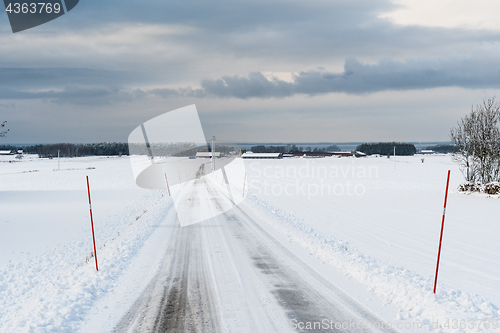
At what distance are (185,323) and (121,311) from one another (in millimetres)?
1172

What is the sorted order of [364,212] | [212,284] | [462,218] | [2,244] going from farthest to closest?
1. [364,212]
2. [462,218]
3. [2,244]
4. [212,284]

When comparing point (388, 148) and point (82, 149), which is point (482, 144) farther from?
point (82, 149)

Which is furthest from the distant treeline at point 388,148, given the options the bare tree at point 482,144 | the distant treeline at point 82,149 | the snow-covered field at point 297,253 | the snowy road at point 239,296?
the snowy road at point 239,296

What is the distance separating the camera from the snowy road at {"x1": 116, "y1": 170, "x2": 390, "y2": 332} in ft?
15.6

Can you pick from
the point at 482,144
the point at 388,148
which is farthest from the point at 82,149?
the point at 482,144

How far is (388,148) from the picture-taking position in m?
168

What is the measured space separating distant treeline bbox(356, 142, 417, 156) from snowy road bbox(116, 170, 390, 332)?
552ft

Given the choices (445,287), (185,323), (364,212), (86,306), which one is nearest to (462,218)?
(364,212)

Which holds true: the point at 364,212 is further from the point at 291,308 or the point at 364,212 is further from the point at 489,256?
the point at 291,308

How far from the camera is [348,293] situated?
19.4 ft

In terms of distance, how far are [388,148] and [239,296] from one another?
17723 cm

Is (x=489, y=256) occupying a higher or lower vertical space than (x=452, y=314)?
lower

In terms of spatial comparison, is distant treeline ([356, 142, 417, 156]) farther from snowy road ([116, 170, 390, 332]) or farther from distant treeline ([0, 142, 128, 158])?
snowy road ([116, 170, 390, 332])

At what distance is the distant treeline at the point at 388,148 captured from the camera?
16550cm
